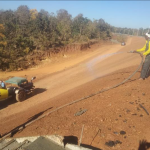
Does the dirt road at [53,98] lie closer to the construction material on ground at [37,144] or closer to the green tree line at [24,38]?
the construction material on ground at [37,144]

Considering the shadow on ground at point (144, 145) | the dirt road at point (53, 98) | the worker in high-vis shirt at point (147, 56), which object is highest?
the worker in high-vis shirt at point (147, 56)

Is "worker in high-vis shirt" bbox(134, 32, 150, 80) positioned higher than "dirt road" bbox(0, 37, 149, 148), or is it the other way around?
"worker in high-vis shirt" bbox(134, 32, 150, 80)

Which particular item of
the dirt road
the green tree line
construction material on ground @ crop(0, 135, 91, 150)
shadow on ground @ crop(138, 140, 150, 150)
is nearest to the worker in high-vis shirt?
the dirt road

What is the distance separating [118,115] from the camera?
6.19 meters

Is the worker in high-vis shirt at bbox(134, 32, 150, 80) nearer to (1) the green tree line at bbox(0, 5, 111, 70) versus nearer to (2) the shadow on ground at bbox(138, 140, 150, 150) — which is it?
(2) the shadow on ground at bbox(138, 140, 150, 150)

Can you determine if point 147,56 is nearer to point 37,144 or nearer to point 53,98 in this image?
point 53,98

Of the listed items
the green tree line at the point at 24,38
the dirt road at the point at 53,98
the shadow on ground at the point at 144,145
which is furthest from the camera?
the green tree line at the point at 24,38

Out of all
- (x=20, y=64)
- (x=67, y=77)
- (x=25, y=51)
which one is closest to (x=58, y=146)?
(x=67, y=77)

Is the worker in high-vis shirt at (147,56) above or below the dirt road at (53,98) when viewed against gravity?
above

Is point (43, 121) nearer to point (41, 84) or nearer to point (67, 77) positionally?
point (41, 84)

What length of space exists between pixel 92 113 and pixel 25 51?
17.0 metres

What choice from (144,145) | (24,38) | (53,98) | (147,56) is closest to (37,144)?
(144,145)

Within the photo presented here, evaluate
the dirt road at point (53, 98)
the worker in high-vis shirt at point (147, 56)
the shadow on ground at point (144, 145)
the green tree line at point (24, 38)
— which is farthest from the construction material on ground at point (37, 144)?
the green tree line at point (24, 38)

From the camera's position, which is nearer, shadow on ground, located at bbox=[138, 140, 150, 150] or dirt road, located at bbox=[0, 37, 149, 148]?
shadow on ground, located at bbox=[138, 140, 150, 150]
